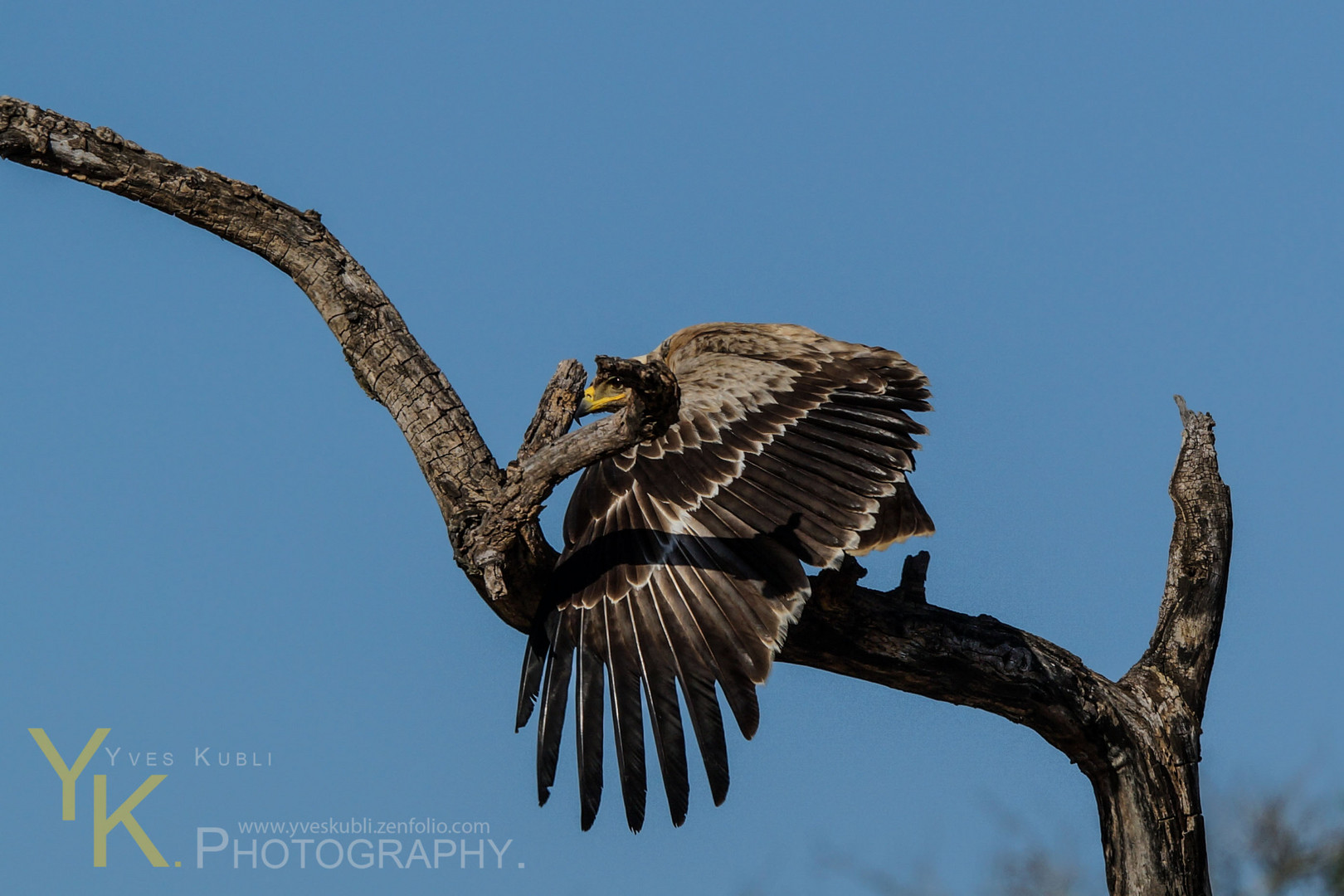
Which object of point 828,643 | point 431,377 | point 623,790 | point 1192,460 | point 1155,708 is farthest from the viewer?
point 1192,460

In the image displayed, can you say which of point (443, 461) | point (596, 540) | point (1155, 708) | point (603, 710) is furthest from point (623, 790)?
point (1155, 708)

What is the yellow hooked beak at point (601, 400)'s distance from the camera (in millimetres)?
7777

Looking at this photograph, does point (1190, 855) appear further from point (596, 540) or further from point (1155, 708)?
point (596, 540)

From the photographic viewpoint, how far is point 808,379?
5.74m

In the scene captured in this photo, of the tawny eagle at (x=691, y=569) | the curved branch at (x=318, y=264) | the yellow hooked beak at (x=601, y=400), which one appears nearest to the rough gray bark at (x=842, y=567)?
the curved branch at (x=318, y=264)

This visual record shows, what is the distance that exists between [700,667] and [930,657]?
117 centimetres

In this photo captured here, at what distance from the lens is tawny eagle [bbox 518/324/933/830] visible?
15.1 feet

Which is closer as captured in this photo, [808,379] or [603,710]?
[603,710]

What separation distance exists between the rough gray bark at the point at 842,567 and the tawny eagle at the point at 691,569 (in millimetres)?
257

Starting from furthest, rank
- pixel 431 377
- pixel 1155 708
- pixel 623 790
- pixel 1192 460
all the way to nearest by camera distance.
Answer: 1. pixel 1192 460
2. pixel 1155 708
3. pixel 431 377
4. pixel 623 790

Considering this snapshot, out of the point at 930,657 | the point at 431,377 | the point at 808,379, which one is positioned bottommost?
the point at 930,657

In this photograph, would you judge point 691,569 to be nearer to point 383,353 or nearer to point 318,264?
point 383,353

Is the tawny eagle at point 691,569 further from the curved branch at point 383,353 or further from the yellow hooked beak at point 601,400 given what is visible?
the yellow hooked beak at point 601,400

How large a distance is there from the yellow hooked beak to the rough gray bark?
276cm
